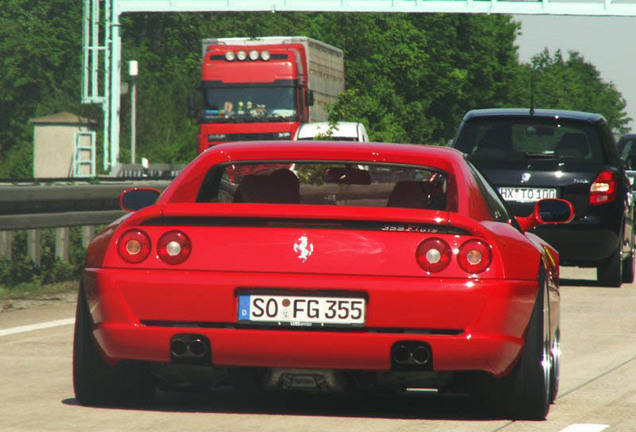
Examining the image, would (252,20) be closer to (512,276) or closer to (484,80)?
(484,80)

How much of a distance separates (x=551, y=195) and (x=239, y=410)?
831 centimetres

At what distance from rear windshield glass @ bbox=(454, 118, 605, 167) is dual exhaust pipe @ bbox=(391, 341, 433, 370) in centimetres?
860

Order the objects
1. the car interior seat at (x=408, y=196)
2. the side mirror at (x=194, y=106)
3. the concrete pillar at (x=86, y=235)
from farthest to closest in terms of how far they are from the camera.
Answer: the side mirror at (x=194, y=106) → the concrete pillar at (x=86, y=235) → the car interior seat at (x=408, y=196)

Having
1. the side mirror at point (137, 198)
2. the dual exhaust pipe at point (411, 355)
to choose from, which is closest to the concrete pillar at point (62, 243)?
the side mirror at point (137, 198)

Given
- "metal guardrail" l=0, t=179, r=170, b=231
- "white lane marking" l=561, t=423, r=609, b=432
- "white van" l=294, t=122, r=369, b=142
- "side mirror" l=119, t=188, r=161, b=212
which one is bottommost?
"white lane marking" l=561, t=423, r=609, b=432

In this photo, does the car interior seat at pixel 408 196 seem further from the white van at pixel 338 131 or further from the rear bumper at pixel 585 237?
the white van at pixel 338 131

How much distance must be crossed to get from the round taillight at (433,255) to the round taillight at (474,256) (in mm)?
53

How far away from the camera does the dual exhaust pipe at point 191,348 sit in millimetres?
6246

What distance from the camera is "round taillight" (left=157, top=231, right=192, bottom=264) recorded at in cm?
629

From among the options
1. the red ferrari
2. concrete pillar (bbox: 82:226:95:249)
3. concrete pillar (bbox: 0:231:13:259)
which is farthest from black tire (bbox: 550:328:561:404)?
concrete pillar (bbox: 82:226:95:249)

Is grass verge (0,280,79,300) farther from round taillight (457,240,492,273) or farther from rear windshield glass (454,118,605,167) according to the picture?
round taillight (457,240,492,273)

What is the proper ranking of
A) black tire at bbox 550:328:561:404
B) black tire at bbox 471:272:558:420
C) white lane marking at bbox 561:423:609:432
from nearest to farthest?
white lane marking at bbox 561:423:609:432, black tire at bbox 471:272:558:420, black tire at bbox 550:328:561:404

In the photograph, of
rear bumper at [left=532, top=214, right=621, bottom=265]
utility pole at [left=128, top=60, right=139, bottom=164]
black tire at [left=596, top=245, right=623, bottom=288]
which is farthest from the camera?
utility pole at [left=128, top=60, right=139, bottom=164]

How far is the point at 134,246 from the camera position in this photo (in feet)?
20.8
